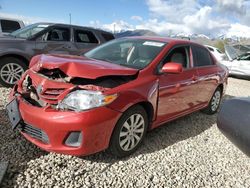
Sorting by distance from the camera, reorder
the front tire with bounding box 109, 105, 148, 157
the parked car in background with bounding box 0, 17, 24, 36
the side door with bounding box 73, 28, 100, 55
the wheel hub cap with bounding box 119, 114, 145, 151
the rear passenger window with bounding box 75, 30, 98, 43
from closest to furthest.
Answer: the front tire with bounding box 109, 105, 148, 157 → the wheel hub cap with bounding box 119, 114, 145, 151 → the side door with bounding box 73, 28, 100, 55 → the rear passenger window with bounding box 75, 30, 98, 43 → the parked car in background with bounding box 0, 17, 24, 36

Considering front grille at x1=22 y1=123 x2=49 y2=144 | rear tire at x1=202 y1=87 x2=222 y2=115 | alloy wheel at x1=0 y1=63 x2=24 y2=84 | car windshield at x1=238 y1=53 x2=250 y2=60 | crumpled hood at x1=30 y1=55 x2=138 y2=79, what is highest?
crumpled hood at x1=30 y1=55 x2=138 y2=79

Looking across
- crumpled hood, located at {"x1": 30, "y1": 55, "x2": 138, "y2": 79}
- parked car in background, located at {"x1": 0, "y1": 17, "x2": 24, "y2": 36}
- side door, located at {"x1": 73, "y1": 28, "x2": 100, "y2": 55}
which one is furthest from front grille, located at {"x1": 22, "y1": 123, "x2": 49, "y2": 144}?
parked car in background, located at {"x1": 0, "y1": 17, "x2": 24, "y2": 36}

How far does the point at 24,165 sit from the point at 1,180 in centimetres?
37

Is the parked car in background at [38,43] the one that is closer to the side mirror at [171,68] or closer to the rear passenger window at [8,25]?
the side mirror at [171,68]

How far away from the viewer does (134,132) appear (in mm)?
3416

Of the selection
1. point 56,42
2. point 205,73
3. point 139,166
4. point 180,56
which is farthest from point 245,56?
point 139,166

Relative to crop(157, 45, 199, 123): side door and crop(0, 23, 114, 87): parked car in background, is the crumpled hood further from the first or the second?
crop(0, 23, 114, 87): parked car in background

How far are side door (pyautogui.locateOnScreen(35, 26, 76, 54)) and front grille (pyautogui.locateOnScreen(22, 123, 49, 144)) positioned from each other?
11.8ft

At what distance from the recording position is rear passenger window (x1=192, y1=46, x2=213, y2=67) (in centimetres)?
478

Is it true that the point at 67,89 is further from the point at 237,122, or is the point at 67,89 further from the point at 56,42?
the point at 56,42

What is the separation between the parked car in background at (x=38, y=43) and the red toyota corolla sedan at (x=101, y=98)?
248cm

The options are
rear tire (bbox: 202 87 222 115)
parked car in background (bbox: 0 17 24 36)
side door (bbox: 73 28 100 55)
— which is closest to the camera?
rear tire (bbox: 202 87 222 115)

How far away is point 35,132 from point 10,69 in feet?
11.4

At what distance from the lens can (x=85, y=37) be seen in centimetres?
747
